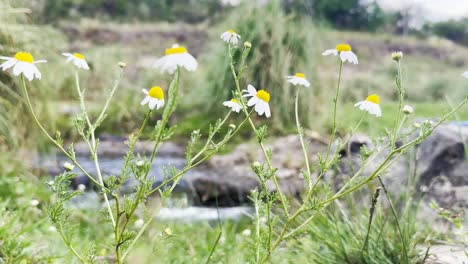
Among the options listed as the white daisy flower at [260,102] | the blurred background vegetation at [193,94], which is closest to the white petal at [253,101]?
the white daisy flower at [260,102]

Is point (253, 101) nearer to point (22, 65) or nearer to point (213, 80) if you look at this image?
point (22, 65)

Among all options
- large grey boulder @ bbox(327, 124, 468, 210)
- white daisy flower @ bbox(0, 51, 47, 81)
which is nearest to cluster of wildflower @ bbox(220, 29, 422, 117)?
white daisy flower @ bbox(0, 51, 47, 81)

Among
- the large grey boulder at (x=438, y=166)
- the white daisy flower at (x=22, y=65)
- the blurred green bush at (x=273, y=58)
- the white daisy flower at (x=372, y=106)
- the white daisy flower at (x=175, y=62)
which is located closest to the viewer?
the white daisy flower at (x=175, y=62)

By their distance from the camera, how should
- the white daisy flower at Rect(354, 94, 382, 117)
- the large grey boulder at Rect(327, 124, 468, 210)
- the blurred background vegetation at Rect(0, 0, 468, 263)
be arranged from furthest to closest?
the large grey boulder at Rect(327, 124, 468, 210) → the blurred background vegetation at Rect(0, 0, 468, 263) → the white daisy flower at Rect(354, 94, 382, 117)

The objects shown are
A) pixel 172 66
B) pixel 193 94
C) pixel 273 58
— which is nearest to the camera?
pixel 172 66

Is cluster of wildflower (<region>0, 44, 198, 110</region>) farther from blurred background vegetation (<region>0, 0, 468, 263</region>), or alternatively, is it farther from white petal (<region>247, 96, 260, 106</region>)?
blurred background vegetation (<region>0, 0, 468, 263</region>)

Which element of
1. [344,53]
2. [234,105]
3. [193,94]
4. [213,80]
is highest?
[344,53]

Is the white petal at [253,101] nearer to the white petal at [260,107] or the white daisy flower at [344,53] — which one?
the white petal at [260,107]

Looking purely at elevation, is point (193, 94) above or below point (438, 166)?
below

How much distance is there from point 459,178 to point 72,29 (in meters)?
21.1

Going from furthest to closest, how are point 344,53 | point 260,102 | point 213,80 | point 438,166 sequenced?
point 213,80
point 438,166
point 344,53
point 260,102

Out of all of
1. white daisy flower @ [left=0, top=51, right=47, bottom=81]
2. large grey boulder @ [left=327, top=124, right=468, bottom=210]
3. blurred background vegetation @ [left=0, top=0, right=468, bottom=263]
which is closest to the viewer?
white daisy flower @ [left=0, top=51, right=47, bottom=81]

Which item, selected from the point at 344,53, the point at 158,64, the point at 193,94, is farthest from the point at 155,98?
the point at 193,94

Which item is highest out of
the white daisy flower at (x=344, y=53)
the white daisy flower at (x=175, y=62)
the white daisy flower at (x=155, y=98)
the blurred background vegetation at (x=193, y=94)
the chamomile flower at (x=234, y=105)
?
the white daisy flower at (x=175, y=62)
